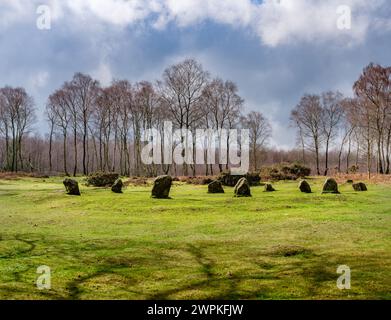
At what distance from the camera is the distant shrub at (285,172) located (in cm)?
4407

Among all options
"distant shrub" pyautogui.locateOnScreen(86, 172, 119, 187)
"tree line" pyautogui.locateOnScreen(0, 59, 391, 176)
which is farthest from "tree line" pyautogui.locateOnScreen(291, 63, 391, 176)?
"distant shrub" pyautogui.locateOnScreen(86, 172, 119, 187)

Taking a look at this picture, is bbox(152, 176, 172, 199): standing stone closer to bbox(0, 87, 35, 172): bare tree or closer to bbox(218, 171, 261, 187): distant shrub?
bbox(218, 171, 261, 187): distant shrub

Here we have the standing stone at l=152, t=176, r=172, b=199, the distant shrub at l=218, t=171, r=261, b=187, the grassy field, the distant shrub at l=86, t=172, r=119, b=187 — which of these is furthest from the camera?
the distant shrub at l=218, t=171, r=261, b=187

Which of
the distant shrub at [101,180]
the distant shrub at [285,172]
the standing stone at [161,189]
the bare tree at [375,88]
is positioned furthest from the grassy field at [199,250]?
the bare tree at [375,88]

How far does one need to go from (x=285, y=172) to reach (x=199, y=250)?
115 ft

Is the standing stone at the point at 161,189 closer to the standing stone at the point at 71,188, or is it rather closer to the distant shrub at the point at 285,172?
the standing stone at the point at 71,188

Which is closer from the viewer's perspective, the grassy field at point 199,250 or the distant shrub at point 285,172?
the grassy field at point 199,250

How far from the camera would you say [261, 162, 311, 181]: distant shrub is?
145 feet

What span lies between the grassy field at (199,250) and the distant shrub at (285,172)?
22304mm

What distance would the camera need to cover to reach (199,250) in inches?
457

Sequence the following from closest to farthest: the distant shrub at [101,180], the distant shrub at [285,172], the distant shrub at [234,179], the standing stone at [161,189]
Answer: the standing stone at [161,189]
the distant shrub at [101,180]
the distant shrub at [234,179]
the distant shrub at [285,172]

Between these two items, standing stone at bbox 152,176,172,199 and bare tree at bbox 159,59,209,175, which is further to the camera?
bare tree at bbox 159,59,209,175

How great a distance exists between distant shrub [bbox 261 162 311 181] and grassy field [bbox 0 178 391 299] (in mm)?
22304

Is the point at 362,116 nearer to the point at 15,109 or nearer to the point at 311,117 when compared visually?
the point at 311,117
